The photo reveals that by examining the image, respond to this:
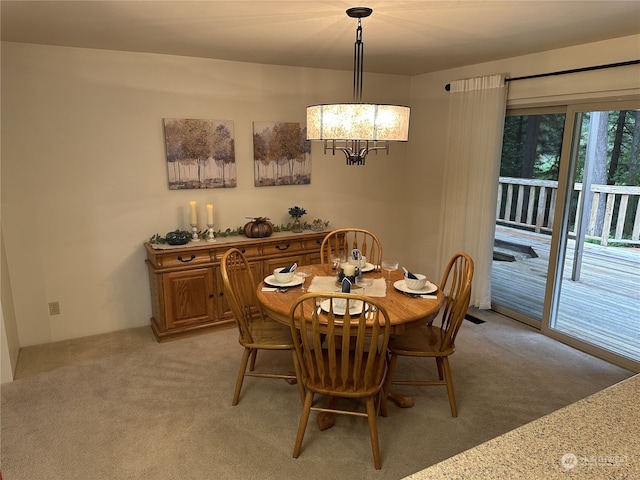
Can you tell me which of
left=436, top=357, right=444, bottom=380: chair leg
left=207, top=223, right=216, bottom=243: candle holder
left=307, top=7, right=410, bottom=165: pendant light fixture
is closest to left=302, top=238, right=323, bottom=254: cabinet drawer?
left=207, top=223, right=216, bottom=243: candle holder

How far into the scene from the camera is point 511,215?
4.07 m

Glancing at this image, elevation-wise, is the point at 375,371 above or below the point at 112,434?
above

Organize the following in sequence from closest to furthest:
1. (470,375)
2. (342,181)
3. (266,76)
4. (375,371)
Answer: (375,371) → (470,375) → (266,76) → (342,181)

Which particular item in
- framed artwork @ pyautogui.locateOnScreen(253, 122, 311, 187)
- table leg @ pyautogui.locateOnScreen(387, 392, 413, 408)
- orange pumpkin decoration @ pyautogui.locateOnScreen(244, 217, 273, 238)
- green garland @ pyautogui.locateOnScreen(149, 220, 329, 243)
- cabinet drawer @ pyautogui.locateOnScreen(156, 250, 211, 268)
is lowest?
table leg @ pyautogui.locateOnScreen(387, 392, 413, 408)

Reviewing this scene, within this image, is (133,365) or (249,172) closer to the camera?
(133,365)

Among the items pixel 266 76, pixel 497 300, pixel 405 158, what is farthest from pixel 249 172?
pixel 497 300

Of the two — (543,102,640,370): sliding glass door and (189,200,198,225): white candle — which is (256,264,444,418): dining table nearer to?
(189,200,198,225): white candle

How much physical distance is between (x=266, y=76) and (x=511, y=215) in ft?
8.56

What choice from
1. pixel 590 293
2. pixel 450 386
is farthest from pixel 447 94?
pixel 450 386

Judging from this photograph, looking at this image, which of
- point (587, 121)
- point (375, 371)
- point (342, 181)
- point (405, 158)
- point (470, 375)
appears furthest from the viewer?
point (405, 158)

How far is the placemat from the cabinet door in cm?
120

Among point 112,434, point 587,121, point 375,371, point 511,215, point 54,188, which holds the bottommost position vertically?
point 112,434

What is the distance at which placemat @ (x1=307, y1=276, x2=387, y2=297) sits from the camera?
8.79 feet

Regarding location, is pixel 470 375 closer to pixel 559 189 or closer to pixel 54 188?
pixel 559 189
